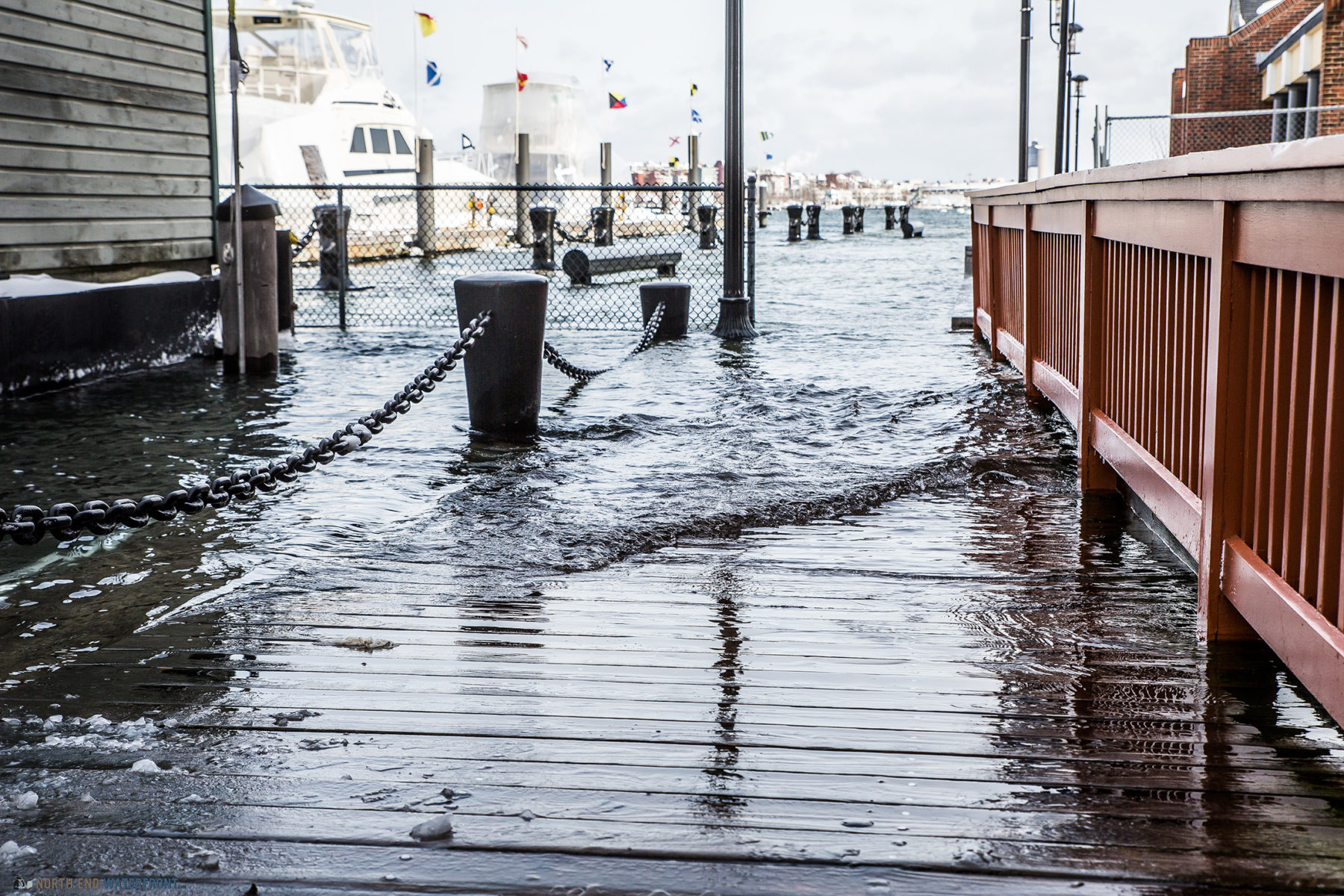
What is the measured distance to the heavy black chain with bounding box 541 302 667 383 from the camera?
28.8 ft

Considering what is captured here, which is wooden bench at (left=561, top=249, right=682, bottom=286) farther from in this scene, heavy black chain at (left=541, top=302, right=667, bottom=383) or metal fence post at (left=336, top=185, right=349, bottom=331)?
heavy black chain at (left=541, top=302, right=667, bottom=383)

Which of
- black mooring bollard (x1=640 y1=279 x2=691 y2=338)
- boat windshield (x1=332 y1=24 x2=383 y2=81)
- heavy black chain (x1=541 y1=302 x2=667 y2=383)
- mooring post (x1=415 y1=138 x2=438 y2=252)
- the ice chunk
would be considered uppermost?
boat windshield (x1=332 y1=24 x2=383 y2=81)

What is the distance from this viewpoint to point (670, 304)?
12.6 m

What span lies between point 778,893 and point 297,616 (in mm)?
2215

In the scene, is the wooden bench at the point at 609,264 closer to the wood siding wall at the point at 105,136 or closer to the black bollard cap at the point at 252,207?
the wood siding wall at the point at 105,136

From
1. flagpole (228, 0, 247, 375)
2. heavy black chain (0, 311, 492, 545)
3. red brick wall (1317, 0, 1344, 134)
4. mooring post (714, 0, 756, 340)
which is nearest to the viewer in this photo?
heavy black chain (0, 311, 492, 545)

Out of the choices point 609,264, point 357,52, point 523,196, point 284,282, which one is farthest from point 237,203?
point 357,52

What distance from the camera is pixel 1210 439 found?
3.37 metres

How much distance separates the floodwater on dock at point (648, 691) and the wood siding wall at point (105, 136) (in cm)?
343

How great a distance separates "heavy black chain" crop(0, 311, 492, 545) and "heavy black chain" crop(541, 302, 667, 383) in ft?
9.66

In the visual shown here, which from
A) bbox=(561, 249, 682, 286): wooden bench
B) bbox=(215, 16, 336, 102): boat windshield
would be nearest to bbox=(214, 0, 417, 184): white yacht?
bbox=(215, 16, 336, 102): boat windshield

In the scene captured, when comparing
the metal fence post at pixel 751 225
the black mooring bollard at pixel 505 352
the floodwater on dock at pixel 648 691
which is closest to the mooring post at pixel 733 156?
the metal fence post at pixel 751 225

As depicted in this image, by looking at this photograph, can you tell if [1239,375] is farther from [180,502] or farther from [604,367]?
[604,367]

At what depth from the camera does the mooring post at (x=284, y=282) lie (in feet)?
39.1
